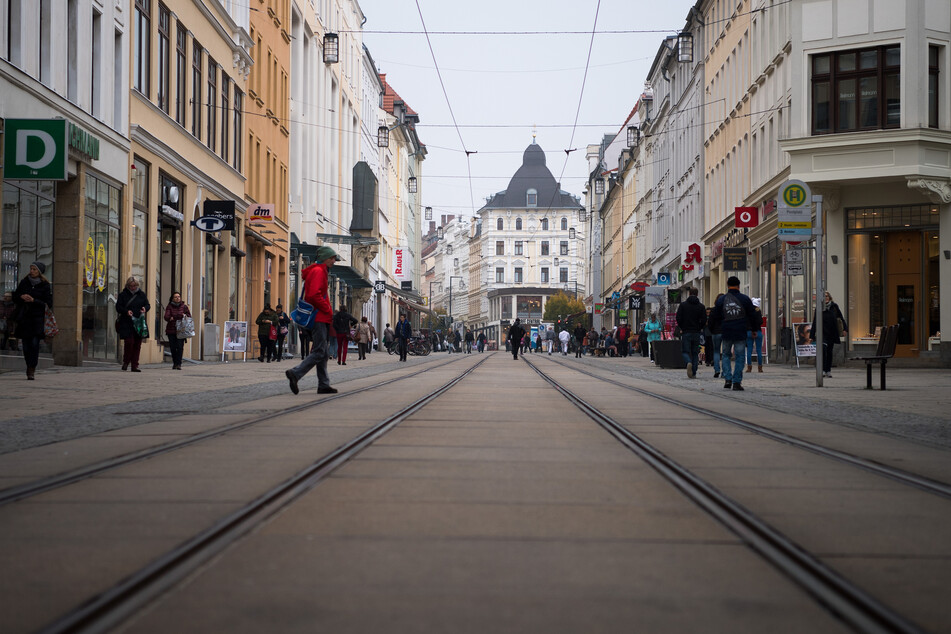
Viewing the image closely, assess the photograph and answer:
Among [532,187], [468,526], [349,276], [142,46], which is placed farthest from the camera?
[532,187]

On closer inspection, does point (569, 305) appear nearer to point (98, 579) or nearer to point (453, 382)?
point (453, 382)

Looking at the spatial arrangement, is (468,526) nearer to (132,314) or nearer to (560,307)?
(132,314)

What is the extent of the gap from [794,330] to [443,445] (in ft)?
82.8

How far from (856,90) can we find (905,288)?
16.9ft

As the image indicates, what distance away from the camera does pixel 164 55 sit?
29.6m

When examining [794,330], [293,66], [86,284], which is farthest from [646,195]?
[86,284]

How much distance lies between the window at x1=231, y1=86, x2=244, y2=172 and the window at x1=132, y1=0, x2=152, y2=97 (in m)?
10.5

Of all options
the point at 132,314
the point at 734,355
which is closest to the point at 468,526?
the point at 734,355

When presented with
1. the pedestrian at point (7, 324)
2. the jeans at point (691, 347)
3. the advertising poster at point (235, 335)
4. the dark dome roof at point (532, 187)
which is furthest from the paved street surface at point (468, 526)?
the dark dome roof at point (532, 187)

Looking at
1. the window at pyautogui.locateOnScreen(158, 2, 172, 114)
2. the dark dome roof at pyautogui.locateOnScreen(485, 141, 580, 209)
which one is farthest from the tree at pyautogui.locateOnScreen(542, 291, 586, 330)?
the window at pyautogui.locateOnScreen(158, 2, 172, 114)

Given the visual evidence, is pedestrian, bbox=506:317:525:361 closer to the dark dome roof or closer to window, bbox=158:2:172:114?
window, bbox=158:2:172:114

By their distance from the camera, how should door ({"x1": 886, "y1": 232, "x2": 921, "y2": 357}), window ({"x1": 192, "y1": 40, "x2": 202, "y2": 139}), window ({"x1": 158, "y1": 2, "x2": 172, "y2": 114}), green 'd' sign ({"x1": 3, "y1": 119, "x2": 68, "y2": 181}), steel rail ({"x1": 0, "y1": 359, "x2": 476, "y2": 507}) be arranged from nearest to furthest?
steel rail ({"x1": 0, "y1": 359, "x2": 476, "y2": 507}) < green 'd' sign ({"x1": 3, "y1": 119, "x2": 68, "y2": 181}) < window ({"x1": 158, "y1": 2, "x2": 172, "y2": 114}) < door ({"x1": 886, "y1": 232, "x2": 921, "y2": 357}) < window ({"x1": 192, "y1": 40, "x2": 202, "y2": 139})

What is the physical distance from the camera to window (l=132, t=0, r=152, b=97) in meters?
27.2

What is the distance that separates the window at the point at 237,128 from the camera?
38875mm
